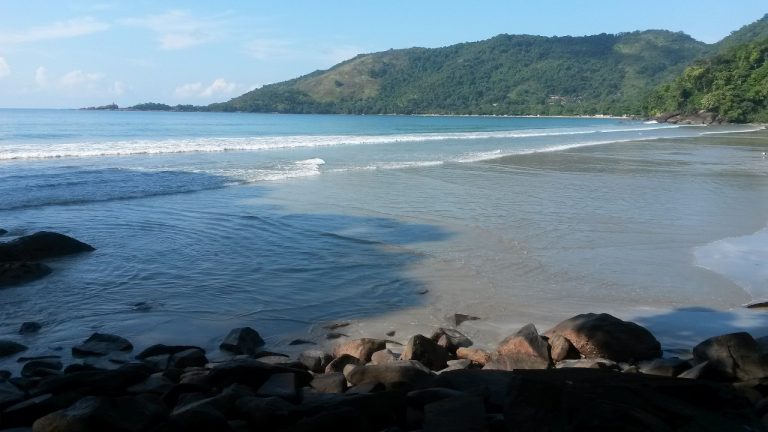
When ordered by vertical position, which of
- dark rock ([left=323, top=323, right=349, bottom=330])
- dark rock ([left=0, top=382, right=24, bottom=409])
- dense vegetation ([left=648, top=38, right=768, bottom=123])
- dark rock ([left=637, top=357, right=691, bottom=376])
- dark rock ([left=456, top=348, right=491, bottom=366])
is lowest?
dark rock ([left=323, top=323, right=349, bottom=330])

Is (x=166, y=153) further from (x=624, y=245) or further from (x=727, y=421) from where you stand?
(x=727, y=421)

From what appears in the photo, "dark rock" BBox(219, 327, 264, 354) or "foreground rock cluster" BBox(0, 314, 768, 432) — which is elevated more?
"foreground rock cluster" BBox(0, 314, 768, 432)

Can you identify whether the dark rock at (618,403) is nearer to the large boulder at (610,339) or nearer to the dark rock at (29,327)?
the large boulder at (610,339)

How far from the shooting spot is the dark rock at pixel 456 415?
388cm

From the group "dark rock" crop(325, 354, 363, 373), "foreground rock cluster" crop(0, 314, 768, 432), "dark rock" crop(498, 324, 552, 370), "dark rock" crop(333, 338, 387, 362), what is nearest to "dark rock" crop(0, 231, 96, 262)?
"foreground rock cluster" crop(0, 314, 768, 432)

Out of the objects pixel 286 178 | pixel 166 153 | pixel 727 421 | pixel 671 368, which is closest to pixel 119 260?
pixel 671 368

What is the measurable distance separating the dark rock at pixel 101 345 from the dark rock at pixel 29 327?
3.09 feet

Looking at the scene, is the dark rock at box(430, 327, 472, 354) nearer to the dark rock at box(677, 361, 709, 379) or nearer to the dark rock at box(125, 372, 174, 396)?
the dark rock at box(677, 361, 709, 379)

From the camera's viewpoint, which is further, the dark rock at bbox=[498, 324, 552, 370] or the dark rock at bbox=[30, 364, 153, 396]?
the dark rock at bbox=[498, 324, 552, 370]

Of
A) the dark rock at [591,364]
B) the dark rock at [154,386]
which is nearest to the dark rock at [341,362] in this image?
the dark rock at [154,386]

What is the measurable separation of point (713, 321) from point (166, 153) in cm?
3071

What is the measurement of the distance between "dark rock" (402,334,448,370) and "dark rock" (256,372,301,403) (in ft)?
4.14

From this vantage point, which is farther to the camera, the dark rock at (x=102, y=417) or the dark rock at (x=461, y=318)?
the dark rock at (x=461, y=318)

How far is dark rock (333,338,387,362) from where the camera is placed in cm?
613
